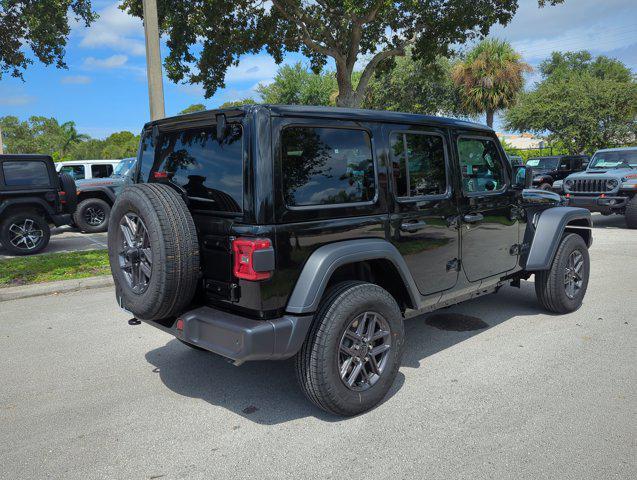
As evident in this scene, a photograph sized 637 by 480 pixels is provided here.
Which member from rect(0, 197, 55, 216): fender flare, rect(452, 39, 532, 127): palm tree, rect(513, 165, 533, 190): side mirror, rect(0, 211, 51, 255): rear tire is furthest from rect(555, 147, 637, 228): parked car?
rect(452, 39, 532, 127): palm tree

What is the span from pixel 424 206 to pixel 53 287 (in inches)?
207

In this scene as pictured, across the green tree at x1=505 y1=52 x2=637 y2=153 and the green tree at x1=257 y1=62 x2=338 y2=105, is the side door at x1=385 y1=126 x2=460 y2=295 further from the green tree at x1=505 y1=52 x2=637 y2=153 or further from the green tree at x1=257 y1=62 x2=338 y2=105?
the green tree at x1=257 y1=62 x2=338 y2=105

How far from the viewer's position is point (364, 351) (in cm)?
331

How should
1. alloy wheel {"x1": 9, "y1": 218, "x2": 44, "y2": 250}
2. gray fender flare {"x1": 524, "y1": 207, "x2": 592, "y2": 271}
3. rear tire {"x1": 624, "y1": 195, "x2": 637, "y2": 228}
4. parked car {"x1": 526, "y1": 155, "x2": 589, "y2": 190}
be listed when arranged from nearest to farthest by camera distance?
gray fender flare {"x1": 524, "y1": 207, "x2": 592, "y2": 271}
alloy wheel {"x1": 9, "y1": 218, "x2": 44, "y2": 250}
rear tire {"x1": 624, "y1": 195, "x2": 637, "y2": 228}
parked car {"x1": 526, "y1": 155, "x2": 589, "y2": 190}

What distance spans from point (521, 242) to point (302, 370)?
2858 mm

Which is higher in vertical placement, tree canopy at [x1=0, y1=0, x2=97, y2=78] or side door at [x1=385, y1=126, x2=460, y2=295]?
tree canopy at [x1=0, y1=0, x2=97, y2=78]

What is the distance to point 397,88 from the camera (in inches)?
1203

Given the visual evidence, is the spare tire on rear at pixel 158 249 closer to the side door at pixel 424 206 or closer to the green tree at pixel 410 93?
the side door at pixel 424 206

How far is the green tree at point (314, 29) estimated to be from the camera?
12.9 meters

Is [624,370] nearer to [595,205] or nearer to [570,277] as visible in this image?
[570,277]

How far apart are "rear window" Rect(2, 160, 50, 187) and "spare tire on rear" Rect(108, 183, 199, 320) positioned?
781cm

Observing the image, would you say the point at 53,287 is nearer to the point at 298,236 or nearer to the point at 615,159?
the point at 298,236

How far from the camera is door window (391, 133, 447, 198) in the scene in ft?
12.1

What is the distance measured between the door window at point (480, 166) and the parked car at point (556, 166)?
46.5ft
